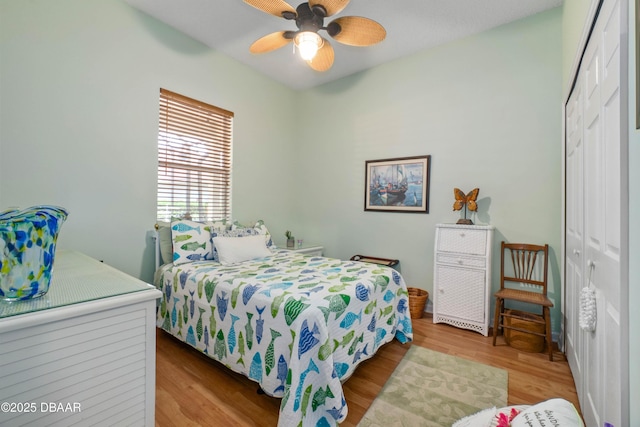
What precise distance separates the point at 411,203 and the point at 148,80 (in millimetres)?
3021

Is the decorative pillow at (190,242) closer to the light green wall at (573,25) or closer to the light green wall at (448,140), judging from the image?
the light green wall at (448,140)

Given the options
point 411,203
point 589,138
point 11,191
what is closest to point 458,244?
point 411,203

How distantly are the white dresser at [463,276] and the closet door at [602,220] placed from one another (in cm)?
78

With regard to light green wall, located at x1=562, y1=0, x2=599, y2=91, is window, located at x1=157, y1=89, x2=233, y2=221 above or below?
below

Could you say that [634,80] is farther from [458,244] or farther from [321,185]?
[321,185]

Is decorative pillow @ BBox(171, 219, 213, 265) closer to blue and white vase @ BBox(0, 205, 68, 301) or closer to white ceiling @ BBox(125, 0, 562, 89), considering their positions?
blue and white vase @ BBox(0, 205, 68, 301)

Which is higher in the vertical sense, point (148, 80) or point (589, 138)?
point (148, 80)

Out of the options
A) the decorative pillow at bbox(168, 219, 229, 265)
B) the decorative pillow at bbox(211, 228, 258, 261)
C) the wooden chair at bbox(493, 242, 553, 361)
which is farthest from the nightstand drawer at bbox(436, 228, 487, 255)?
the decorative pillow at bbox(168, 219, 229, 265)

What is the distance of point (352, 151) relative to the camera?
3781 mm

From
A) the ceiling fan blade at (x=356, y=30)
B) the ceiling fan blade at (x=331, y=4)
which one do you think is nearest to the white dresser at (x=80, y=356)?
the ceiling fan blade at (x=331, y=4)

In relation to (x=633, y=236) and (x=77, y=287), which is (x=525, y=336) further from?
(x=77, y=287)

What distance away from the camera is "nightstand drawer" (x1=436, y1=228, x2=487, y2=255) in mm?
2658

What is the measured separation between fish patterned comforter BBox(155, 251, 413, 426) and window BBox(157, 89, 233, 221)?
0.87 m

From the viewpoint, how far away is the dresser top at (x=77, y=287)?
91cm
